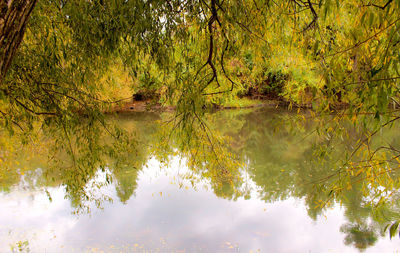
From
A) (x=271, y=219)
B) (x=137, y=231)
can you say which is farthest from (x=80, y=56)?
(x=271, y=219)

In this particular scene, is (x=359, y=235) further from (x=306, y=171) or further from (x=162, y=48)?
(x=162, y=48)

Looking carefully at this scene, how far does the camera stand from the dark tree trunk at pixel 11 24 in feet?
3.56

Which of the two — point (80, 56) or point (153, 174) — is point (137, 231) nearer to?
point (153, 174)

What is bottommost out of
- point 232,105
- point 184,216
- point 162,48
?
point 184,216

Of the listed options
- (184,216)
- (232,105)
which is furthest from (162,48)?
(232,105)

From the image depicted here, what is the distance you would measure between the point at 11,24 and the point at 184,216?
12.6ft

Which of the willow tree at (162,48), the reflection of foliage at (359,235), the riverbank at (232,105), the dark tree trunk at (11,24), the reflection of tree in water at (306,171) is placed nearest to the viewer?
the dark tree trunk at (11,24)

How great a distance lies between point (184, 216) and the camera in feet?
14.8

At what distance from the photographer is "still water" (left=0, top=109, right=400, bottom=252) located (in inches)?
145

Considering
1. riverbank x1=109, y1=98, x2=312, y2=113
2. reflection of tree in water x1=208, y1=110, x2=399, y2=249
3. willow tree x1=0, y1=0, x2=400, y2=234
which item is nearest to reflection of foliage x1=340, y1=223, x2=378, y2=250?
reflection of tree in water x1=208, y1=110, x2=399, y2=249

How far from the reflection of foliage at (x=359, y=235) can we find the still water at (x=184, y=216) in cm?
1

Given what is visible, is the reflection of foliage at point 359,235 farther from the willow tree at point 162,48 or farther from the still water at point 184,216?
the willow tree at point 162,48

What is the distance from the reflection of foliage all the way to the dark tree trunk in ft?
12.8

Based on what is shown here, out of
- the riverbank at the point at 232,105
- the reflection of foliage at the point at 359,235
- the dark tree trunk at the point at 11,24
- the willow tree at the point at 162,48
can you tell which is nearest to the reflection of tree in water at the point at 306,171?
the reflection of foliage at the point at 359,235
